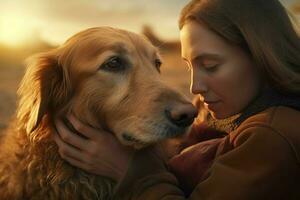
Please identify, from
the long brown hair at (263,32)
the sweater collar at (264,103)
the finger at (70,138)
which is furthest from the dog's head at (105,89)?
the long brown hair at (263,32)

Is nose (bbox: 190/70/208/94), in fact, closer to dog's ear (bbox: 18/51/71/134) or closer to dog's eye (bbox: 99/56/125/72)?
dog's eye (bbox: 99/56/125/72)

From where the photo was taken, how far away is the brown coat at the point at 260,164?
2318 millimetres

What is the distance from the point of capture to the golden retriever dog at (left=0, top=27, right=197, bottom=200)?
3.01 meters

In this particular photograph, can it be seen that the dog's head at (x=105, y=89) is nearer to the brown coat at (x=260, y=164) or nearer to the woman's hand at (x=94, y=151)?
the woman's hand at (x=94, y=151)

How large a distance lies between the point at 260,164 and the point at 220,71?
0.64 meters

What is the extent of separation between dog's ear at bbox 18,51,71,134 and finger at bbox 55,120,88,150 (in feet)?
0.44

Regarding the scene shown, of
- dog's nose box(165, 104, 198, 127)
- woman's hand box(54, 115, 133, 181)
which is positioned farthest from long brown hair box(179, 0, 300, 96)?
woman's hand box(54, 115, 133, 181)

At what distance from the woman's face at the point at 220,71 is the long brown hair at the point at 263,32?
2.0 inches

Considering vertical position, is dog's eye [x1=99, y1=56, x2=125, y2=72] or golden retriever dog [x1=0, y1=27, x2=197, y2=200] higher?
dog's eye [x1=99, y1=56, x2=125, y2=72]

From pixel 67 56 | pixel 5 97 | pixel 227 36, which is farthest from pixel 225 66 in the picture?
pixel 5 97

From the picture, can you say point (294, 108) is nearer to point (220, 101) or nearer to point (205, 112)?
point (220, 101)

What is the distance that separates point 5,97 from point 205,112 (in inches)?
340

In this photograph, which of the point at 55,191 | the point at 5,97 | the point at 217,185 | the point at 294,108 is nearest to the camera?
the point at 217,185

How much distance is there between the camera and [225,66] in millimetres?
2783
